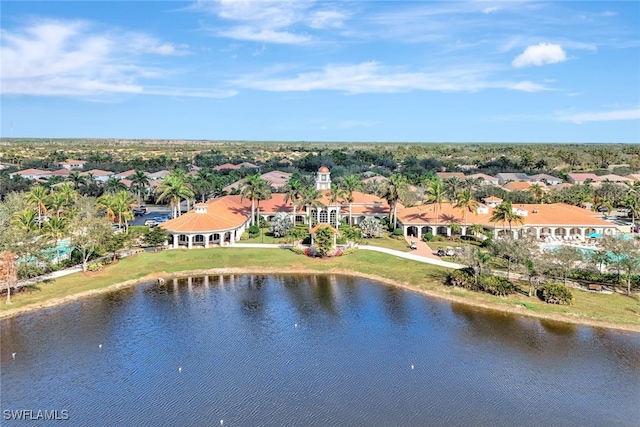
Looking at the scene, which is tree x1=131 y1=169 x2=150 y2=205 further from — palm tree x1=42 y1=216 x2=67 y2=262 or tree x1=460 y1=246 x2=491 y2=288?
tree x1=460 y1=246 x2=491 y2=288

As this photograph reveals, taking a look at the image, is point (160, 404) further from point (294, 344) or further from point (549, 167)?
point (549, 167)

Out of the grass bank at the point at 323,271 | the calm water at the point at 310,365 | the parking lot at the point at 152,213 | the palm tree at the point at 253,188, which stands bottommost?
the calm water at the point at 310,365

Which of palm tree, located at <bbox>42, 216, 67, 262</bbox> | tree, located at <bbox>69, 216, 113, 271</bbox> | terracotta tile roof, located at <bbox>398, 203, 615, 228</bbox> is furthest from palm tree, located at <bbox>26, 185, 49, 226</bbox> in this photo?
terracotta tile roof, located at <bbox>398, 203, 615, 228</bbox>

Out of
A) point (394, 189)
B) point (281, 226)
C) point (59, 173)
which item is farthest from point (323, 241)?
point (59, 173)

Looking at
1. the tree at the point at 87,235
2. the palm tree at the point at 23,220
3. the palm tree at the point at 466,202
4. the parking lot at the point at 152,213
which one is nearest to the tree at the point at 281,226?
the tree at the point at 87,235

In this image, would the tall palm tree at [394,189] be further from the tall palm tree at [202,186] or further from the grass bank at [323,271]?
the tall palm tree at [202,186]
